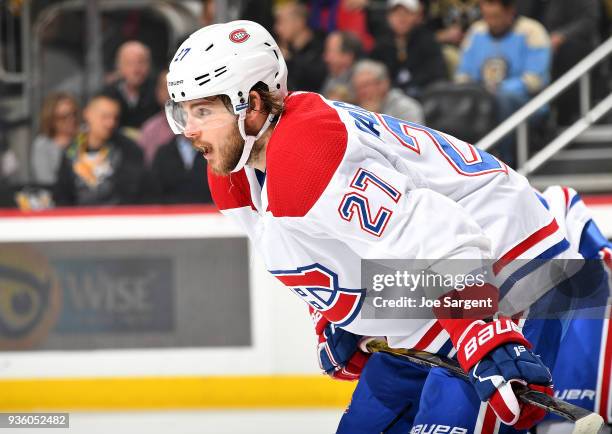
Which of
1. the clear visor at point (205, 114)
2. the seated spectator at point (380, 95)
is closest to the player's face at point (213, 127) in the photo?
the clear visor at point (205, 114)

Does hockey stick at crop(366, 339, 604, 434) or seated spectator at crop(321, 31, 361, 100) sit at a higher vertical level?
seated spectator at crop(321, 31, 361, 100)

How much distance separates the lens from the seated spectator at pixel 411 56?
15.7 feet

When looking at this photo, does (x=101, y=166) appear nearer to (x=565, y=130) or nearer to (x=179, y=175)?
(x=179, y=175)

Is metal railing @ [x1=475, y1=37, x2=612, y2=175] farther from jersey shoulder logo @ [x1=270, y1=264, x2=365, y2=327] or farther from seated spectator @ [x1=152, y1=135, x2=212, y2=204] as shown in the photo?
jersey shoulder logo @ [x1=270, y1=264, x2=365, y2=327]

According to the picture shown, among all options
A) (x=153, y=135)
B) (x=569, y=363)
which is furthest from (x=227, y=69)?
(x=153, y=135)

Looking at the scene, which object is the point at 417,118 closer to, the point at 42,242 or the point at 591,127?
the point at 591,127

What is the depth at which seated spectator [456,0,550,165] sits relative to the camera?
454 cm

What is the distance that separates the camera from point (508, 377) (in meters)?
1.66

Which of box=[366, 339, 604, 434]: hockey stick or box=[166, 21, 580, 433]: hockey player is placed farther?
box=[166, 21, 580, 433]: hockey player

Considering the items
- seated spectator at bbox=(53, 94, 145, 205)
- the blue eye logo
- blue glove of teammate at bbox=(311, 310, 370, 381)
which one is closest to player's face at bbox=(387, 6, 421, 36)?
seated spectator at bbox=(53, 94, 145, 205)

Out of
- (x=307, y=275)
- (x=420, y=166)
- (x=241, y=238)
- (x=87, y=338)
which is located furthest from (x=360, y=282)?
(x=87, y=338)

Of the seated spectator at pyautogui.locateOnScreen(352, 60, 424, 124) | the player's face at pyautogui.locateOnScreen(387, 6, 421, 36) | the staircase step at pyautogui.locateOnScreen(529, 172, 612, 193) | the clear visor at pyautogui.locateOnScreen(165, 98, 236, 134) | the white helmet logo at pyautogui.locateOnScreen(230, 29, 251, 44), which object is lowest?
the staircase step at pyautogui.locateOnScreen(529, 172, 612, 193)

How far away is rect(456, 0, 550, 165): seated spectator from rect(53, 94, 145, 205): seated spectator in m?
1.58

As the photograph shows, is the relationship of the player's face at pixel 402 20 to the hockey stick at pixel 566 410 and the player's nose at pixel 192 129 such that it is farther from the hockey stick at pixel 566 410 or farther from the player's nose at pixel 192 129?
the hockey stick at pixel 566 410
